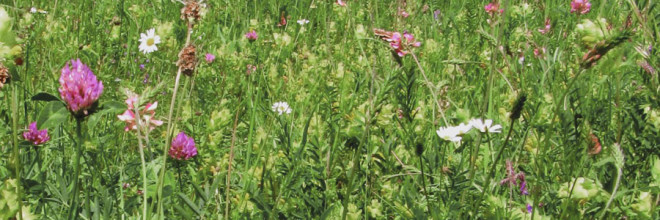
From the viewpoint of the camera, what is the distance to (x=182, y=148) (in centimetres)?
163

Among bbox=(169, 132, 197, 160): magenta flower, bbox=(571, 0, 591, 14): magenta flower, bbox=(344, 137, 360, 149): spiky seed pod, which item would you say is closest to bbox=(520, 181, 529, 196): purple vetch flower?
bbox=(344, 137, 360, 149): spiky seed pod

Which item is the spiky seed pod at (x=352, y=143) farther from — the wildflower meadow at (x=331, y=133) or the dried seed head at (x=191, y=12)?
the dried seed head at (x=191, y=12)

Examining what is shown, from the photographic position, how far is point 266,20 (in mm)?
4066

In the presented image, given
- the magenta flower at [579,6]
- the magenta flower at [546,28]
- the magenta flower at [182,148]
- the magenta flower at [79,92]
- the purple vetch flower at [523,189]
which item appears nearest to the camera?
the magenta flower at [79,92]

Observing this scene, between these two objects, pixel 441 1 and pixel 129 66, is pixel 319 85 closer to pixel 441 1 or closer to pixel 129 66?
pixel 129 66

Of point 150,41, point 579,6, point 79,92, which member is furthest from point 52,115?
point 579,6

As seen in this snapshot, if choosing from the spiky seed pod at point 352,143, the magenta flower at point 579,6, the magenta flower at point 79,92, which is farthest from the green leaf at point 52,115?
the magenta flower at point 579,6

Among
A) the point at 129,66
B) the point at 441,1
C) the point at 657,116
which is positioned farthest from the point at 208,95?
the point at 441,1

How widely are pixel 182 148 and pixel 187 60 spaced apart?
0.66 m

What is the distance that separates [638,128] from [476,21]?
6.07ft

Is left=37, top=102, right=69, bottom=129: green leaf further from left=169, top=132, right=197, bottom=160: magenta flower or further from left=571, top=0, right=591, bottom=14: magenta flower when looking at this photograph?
left=571, top=0, right=591, bottom=14: magenta flower

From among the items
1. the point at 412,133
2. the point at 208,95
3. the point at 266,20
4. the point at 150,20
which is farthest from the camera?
the point at 266,20

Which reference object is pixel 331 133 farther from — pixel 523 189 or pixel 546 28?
pixel 546 28

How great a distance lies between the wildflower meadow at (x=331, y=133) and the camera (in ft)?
3.79
